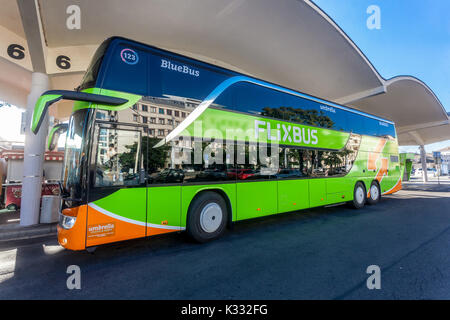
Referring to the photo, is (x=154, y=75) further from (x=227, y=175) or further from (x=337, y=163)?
(x=337, y=163)

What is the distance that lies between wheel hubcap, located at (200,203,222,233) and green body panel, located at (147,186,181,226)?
0.57m

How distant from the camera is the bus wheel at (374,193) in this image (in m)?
9.54

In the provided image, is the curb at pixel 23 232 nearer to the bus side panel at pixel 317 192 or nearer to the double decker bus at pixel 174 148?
the double decker bus at pixel 174 148

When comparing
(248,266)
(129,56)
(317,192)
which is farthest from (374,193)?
(129,56)

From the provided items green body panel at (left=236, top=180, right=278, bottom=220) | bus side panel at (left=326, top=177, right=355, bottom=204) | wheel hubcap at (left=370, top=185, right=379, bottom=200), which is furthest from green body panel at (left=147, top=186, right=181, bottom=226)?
wheel hubcap at (left=370, top=185, right=379, bottom=200)

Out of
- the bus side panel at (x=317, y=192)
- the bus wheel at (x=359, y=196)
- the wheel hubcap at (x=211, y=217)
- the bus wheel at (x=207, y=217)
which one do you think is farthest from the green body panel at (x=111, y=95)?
the bus wheel at (x=359, y=196)

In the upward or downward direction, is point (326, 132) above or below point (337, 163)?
above

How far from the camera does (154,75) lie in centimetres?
430

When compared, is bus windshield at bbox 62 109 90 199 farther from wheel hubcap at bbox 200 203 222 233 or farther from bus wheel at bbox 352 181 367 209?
bus wheel at bbox 352 181 367 209

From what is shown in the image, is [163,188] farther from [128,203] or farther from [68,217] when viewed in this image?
[68,217]

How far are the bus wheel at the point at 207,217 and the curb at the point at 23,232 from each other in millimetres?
4313

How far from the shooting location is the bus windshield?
3.57m

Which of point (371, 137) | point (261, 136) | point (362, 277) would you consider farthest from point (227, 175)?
point (371, 137)
